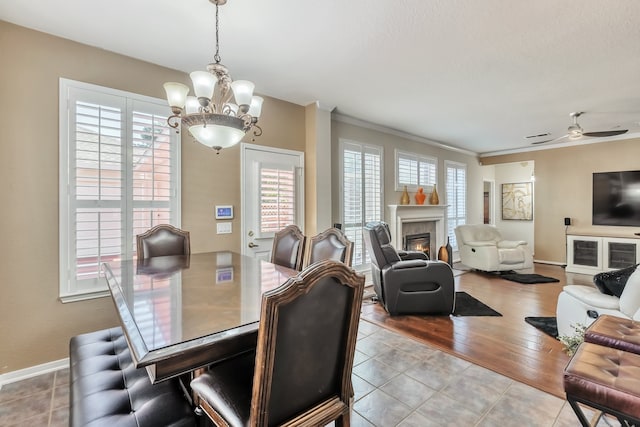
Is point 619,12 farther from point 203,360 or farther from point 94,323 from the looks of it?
point 94,323

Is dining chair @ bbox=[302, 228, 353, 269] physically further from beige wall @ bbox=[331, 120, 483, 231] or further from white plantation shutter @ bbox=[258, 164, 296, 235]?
beige wall @ bbox=[331, 120, 483, 231]

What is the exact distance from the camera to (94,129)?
2537mm

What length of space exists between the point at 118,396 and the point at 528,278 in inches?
238

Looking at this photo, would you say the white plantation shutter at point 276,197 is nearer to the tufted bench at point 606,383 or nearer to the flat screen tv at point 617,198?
the tufted bench at point 606,383

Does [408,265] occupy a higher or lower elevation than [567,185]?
lower

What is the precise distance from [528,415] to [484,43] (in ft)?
9.15

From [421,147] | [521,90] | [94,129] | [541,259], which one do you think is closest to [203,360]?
[94,129]

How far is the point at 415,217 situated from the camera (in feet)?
18.1

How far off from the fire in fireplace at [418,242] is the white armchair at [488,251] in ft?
2.24

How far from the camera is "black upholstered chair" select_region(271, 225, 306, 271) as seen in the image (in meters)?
2.56

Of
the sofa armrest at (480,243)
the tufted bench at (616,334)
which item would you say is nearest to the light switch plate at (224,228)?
the tufted bench at (616,334)

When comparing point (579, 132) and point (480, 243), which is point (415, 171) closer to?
point (480, 243)

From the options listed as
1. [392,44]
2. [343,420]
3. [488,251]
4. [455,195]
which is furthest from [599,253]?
[343,420]

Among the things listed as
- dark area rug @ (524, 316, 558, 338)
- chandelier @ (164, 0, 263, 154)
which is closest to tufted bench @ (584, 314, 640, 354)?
dark area rug @ (524, 316, 558, 338)
